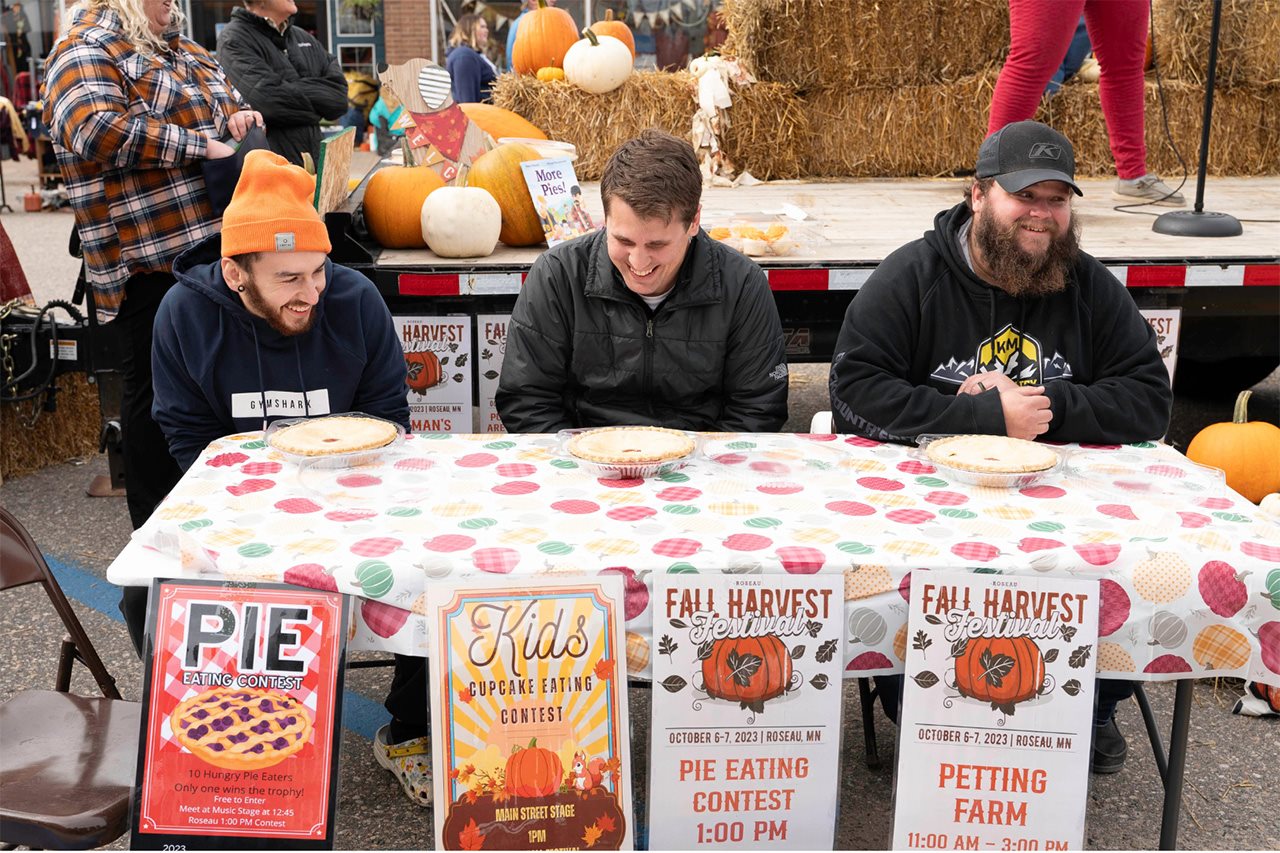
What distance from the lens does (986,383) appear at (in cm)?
301

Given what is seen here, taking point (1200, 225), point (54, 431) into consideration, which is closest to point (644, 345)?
point (1200, 225)

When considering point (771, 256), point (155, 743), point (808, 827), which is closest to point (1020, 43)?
point (771, 256)

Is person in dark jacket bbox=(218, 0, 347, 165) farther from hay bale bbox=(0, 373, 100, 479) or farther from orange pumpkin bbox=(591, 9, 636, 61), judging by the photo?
orange pumpkin bbox=(591, 9, 636, 61)

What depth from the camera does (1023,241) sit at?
9.94 feet

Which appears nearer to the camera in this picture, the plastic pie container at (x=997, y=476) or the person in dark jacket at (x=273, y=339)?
the plastic pie container at (x=997, y=476)

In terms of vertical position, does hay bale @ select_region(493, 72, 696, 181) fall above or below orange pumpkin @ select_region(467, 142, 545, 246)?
above

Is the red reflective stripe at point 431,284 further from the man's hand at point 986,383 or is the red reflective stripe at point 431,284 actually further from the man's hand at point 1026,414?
the man's hand at point 1026,414

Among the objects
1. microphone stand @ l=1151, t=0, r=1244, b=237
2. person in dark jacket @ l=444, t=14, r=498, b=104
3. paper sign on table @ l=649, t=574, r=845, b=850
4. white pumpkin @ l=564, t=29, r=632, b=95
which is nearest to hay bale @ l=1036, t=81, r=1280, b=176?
microphone stand @ l=1151, t=0, r=1244, b=237

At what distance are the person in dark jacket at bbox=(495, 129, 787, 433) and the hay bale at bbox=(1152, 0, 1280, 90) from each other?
5234 millimetres

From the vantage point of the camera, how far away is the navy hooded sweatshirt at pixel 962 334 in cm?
308

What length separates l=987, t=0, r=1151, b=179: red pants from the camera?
4855 mm

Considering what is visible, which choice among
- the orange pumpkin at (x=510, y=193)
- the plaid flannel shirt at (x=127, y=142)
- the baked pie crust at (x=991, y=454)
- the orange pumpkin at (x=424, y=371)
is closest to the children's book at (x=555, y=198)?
the orange pumpkin at (x=510, y=193)

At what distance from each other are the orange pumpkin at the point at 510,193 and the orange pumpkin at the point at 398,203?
0.18 m

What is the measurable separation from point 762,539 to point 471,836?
705 mm
